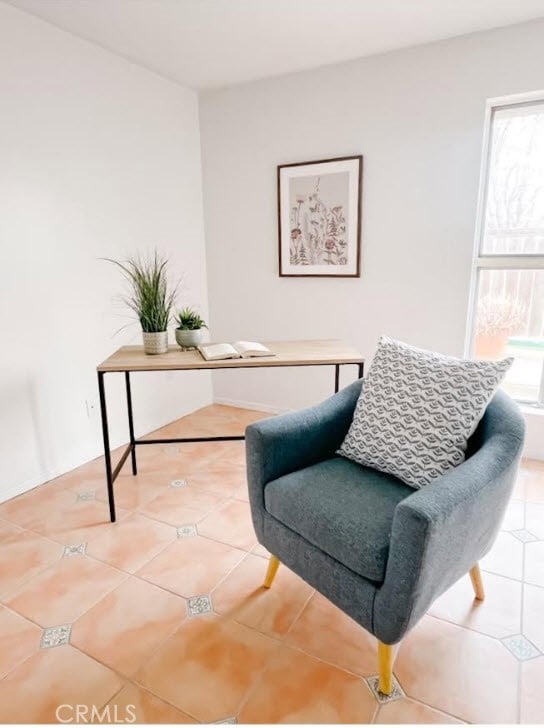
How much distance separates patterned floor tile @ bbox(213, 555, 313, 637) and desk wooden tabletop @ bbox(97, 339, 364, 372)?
0.87m

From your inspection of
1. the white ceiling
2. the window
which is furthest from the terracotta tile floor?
the white ceiling

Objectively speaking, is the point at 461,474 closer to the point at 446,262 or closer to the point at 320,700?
the point at 320,700

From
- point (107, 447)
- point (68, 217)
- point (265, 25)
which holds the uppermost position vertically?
point (265, 25)

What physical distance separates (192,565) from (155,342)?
104cm

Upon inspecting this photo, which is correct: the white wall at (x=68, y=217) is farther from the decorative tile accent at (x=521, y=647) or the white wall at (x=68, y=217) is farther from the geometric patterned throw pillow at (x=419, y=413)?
the decorative tile accent at (x=521, y=647)

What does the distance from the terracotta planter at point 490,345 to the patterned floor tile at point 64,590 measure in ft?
8.15

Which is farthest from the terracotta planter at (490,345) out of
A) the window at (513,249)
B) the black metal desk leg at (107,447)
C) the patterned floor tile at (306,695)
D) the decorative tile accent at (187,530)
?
the black metal desk leg at (107,447)

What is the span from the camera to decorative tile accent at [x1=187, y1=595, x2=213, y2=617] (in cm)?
165

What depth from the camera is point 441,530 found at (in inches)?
44.5

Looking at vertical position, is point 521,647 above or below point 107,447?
below

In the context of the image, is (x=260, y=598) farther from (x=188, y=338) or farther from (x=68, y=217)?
(x=68, y=217)

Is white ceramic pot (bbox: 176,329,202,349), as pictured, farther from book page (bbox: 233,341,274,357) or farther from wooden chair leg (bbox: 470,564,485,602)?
wooden chair leg (bbox: 470,564,485,602)

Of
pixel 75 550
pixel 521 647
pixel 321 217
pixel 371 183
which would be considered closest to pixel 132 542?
pixel 75 550

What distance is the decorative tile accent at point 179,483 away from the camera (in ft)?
8.42
